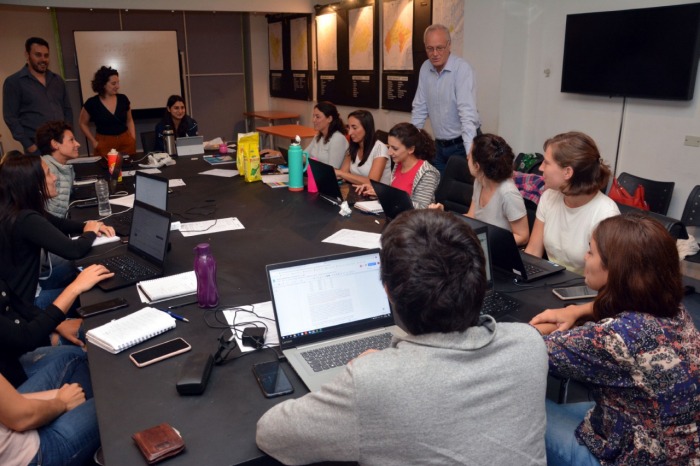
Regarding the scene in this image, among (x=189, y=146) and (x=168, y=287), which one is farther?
(x=189, y=146)

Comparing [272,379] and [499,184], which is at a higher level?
[499,184]

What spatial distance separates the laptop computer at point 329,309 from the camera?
4.78 ft

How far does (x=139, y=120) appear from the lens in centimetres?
770

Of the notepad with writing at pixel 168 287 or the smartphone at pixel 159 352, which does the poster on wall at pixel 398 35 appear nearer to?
the notepad with writing at pixel 168 287

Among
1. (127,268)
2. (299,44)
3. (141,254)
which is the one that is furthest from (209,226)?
(299,44)

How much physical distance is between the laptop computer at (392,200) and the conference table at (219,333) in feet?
0.31

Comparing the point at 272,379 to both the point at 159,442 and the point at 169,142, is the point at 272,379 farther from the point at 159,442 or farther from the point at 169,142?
the point at 169,142

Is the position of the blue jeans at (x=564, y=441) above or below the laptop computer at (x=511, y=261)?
below

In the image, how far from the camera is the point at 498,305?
1.79 meters

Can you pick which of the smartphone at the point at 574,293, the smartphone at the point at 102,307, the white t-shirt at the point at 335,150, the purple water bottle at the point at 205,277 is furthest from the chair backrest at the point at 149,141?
the smartphone at the point at 574,293

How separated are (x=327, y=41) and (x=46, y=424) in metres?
6.42

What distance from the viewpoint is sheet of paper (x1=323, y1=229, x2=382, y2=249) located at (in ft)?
7.89

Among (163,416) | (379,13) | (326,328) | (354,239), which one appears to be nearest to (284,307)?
(326,328)

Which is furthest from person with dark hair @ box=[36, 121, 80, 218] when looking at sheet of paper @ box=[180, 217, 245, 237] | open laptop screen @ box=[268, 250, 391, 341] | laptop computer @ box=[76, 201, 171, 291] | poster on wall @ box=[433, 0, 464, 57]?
poster on wall @ box=[433, 0, 464, 57]
